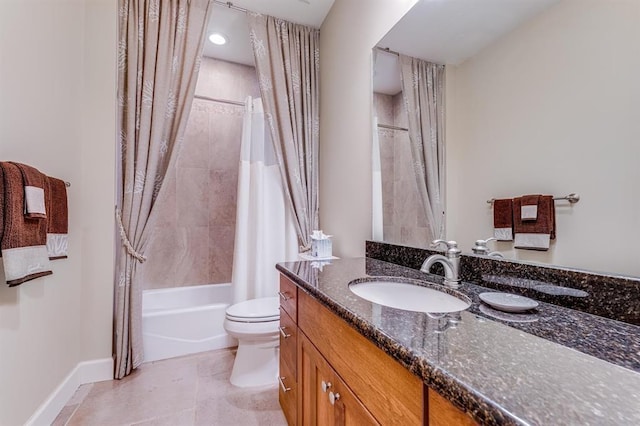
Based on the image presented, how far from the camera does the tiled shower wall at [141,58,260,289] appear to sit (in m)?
2.66

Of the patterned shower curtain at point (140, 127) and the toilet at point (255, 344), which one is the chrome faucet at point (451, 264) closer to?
the toilet at point (255, 344)

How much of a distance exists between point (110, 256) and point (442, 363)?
2.11 m

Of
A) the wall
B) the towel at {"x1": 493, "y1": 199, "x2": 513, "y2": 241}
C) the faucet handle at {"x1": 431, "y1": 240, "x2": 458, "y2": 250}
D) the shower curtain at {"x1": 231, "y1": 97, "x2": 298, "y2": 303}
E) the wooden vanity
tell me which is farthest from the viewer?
the shower curtain at {"x1": 231, "y1": 97, "x2": 298, "y2": 303}

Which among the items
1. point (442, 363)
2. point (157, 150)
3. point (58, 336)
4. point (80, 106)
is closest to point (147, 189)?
point (157, 150)

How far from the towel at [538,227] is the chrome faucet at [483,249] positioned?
0.07 m

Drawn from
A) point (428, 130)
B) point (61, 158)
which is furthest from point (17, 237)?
point (428, 130)

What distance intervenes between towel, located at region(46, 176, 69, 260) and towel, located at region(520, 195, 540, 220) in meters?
1.96

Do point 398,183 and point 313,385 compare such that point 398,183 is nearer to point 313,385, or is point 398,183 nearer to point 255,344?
point 313,385

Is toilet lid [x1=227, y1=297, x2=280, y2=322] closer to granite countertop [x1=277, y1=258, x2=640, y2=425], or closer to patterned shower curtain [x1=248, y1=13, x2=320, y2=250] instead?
patterned shower curtain [x1=248, y1=13, x2=320, y2=250]

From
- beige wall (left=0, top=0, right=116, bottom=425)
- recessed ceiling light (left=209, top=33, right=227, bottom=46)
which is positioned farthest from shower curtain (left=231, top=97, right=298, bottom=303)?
beige wall (left=0, top=0, right=116, bottom=425)

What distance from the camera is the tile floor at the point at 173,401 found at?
1.46m

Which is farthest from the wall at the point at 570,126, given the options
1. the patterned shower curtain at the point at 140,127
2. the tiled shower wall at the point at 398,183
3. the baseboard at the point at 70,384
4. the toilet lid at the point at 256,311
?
the baseboard at the point at 70,384

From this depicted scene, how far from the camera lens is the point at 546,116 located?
0.83 metres

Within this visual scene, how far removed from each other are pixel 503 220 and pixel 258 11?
229 centimetres
